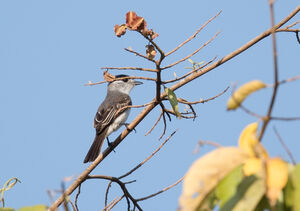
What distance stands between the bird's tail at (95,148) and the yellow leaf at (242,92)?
18.1 ft

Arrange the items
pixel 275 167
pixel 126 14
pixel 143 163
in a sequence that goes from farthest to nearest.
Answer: pixel 143 163 < pixel 126 14 < pixel 275 167

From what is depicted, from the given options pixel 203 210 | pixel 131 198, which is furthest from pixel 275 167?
pixel 131 198

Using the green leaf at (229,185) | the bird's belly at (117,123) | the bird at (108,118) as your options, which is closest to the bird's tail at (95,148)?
the bird at (108,118)

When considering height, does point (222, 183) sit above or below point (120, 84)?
below

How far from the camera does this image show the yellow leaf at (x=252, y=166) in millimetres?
1256

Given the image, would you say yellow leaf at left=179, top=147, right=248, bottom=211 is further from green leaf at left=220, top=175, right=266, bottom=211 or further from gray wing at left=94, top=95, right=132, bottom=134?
gray wing at left=94, top=95, right=132, bottom=134

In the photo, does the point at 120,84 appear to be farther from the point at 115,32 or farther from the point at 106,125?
the point at 115,32

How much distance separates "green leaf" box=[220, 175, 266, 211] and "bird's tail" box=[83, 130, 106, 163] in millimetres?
5467

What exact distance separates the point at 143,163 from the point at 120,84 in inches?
224

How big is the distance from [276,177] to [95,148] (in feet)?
19.2

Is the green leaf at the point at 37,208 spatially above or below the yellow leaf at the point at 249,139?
above

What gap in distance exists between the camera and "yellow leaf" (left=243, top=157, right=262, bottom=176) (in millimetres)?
1256

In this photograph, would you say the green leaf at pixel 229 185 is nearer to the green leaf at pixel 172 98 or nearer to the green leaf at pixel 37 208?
the green leaf at pixel 37 208

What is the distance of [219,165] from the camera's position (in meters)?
1.33
